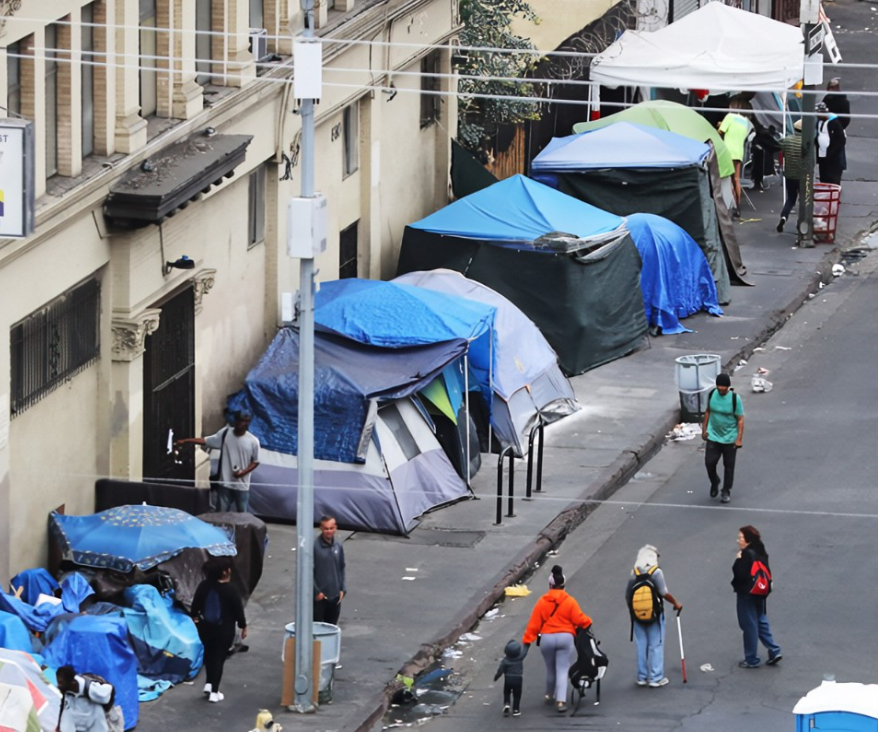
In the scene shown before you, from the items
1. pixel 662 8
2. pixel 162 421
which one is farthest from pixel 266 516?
pixel 662 8

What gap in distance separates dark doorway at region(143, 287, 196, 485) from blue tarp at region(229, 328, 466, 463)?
68 centimetres

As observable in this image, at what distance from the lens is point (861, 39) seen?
53.8m

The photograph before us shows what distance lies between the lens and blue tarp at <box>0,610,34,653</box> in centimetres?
1667

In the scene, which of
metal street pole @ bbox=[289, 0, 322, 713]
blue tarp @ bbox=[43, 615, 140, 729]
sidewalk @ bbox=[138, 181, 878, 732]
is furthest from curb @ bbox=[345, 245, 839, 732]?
blue tarp @ bbox=[43, 615, 140, 729]

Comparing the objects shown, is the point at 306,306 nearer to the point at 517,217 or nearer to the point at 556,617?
the point at 556,617

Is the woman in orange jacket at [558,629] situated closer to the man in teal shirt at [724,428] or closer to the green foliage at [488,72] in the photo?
the man in teal shirt at [724,428]

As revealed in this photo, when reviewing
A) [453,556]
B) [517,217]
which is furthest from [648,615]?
[517,217]

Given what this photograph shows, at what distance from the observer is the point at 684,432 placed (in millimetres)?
26297

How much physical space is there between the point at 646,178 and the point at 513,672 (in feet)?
50.9

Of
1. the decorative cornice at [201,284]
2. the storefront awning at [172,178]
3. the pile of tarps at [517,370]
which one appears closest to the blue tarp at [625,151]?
the pile of tarps at [517,370]

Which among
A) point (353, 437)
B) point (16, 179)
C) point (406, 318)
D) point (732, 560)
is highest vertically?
point (16, 179)

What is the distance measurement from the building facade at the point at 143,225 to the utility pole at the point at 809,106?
29.6 feet

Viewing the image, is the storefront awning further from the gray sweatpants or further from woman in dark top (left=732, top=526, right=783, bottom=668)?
woman in dark top (left=732, top=526, right=783, bottom=668)

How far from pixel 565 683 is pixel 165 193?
604cm
